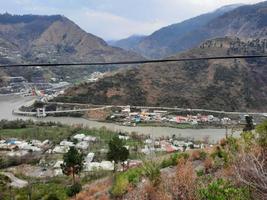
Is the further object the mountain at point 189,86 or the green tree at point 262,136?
the mountain at point 189,86

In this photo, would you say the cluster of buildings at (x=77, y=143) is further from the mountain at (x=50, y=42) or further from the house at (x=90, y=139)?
the mountain at (x=50, y=42)

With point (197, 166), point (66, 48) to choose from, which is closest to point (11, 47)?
point (66, 48)

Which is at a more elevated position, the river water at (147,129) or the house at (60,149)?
the river water at (147,129)

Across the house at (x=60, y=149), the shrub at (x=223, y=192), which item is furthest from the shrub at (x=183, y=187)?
the house at (x=60, y=149)

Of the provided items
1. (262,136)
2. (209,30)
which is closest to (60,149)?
(262,136)

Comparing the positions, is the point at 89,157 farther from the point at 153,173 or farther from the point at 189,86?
the point at 189,86
